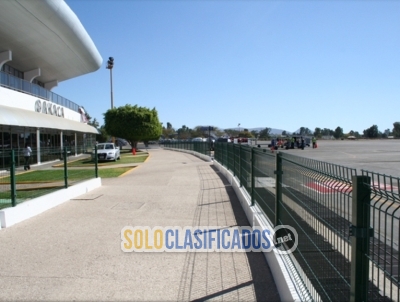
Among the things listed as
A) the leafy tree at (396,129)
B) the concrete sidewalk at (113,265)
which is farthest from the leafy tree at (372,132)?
the concrete sidewalk at (113,265)

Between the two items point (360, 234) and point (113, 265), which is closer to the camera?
point (360, 234)

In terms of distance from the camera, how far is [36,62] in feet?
99.5

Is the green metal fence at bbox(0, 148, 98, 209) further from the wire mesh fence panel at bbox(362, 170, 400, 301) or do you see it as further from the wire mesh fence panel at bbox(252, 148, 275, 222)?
the wire mesh fence panel at bbox(362, 170, 400, 301)

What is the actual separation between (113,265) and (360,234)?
3.81 metres

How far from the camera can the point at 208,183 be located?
46.2ft

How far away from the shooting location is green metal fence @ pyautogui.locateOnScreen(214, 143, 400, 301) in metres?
2.32

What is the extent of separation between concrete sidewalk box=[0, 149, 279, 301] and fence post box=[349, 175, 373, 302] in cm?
192

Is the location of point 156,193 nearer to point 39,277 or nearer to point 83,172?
point 83,172

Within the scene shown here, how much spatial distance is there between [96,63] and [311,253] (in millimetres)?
37676

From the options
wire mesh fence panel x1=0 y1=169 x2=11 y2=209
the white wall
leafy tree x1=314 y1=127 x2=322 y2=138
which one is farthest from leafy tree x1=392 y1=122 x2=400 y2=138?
wire mesh fence panel x1=0 y1=169 x2=11 y2=209

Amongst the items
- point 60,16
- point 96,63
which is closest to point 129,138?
point 96,63

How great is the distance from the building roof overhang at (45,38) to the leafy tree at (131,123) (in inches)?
549

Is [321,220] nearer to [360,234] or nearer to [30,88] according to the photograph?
[360,234]

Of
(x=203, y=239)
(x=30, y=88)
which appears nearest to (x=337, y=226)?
(x=203, y=239)
